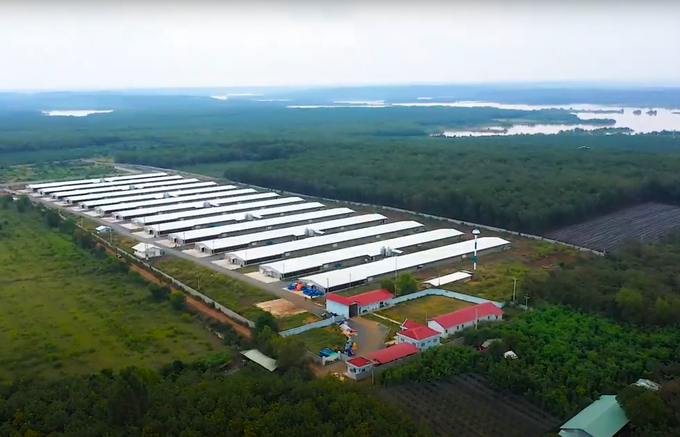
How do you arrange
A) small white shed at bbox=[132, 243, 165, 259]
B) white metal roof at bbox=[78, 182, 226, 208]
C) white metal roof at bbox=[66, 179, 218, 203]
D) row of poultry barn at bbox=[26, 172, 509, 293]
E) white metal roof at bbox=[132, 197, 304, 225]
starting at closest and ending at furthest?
1. row of poultry barn at bbox=[26, 172, 509, 293]
2. small white shed at bbox=[132, 243, 165, 259]
3. white metal roof at bbox=[132, 197, 304, 225]
4. white metal roof at bbox=[78, 182, 226, 208]
5. white metal roof at bbox=[66, 179, 218, 203]

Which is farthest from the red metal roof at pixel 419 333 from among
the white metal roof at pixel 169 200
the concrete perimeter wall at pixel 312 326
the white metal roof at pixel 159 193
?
the white metal roof at pixel 159 193

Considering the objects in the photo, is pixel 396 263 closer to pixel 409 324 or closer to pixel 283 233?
pixel 409 324

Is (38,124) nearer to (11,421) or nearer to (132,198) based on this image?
(132,198)

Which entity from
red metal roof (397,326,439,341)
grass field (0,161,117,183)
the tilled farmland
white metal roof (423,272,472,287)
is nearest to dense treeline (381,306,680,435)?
red metal roof (397,326,439,341)

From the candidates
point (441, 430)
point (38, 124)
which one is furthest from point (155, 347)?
point (38, 124)

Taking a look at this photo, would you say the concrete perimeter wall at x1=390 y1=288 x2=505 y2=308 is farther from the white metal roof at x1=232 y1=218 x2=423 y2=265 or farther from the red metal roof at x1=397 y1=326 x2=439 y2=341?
the white metal roof at x1=232 y1=218 x2=423 y2=265

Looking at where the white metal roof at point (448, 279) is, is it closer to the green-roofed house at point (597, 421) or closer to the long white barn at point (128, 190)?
the green-roofed house at point (597, 421)

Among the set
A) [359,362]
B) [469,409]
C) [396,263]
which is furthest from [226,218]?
[469,409]
